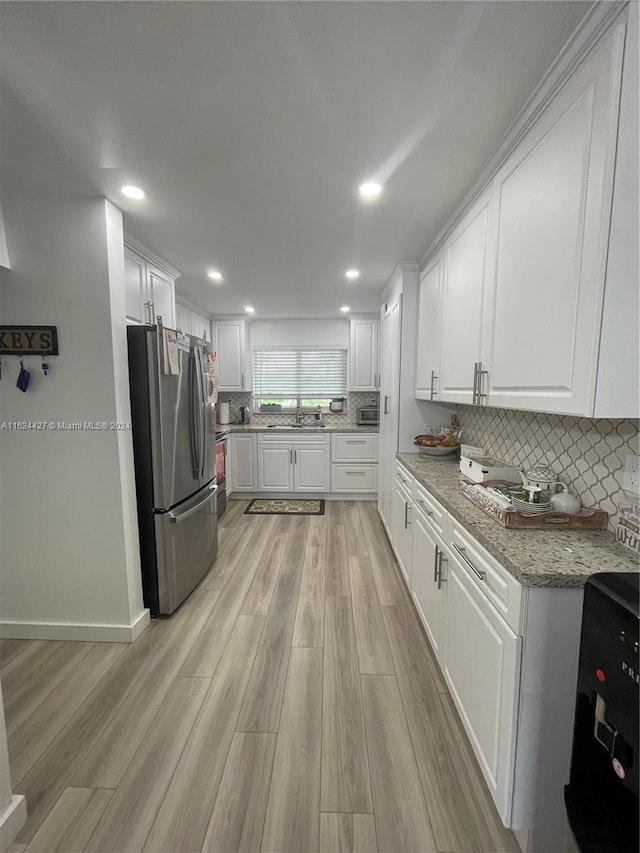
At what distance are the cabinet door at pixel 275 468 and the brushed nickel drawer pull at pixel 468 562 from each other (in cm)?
304

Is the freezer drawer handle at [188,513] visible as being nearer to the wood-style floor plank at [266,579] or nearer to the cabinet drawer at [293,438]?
the wood-style floor plank at [266,579]

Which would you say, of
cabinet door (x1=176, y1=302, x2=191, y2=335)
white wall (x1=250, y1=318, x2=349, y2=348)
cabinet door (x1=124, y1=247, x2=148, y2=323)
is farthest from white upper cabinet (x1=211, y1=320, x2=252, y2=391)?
cabinet door (x1=124, y1=247, x2=148, y2=323)

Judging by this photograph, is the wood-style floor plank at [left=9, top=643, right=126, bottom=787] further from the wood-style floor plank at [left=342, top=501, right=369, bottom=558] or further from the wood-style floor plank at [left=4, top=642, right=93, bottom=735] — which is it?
the wood-style floor plank at [left=342, top=501, right=369, bottom=558]

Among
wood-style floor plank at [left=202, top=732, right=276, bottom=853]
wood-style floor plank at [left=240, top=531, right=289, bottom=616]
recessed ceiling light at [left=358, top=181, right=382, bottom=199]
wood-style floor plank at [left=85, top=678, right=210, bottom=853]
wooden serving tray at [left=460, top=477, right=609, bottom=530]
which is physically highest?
recessed ceiling light at [left=358, top=181, right=382, bottom=199]

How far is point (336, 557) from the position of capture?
9.45ft

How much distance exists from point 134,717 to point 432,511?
1674mm

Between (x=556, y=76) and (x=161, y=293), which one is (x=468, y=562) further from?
(x=161, y=293)

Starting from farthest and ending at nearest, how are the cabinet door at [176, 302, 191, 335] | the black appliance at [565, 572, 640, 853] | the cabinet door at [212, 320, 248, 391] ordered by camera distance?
the cabinet door at [212, 320, 248, 391], the cabinet door at [176, 302, 191, 335], the black appliance at [565, 572, 640, 853]

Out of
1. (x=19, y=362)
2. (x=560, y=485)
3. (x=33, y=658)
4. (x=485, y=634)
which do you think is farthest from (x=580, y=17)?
(x=33, y=658)

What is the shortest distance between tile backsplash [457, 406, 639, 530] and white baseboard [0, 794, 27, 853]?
222 centimetres

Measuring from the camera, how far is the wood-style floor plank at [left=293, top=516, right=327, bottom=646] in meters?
1.96

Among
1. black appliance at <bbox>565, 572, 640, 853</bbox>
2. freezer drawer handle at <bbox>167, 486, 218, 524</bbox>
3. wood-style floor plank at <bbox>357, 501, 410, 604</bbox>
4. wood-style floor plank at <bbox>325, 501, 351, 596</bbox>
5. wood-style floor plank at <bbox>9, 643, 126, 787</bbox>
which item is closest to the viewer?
black appliance at <bbox>565, 572, 640, 853</bbox>

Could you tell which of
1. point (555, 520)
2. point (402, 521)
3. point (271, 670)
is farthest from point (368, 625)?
point (555, 520)

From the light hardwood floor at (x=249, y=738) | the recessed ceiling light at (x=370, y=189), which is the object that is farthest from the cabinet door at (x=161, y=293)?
the light hardwood floor at (x=249, y=738)
